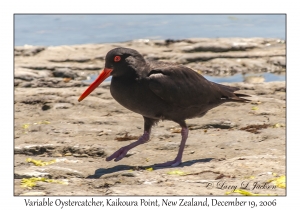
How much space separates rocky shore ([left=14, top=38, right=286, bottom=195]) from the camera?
616 cm

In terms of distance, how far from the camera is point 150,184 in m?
6.13

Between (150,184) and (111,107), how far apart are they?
3.40 m

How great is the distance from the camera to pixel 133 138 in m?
8.01

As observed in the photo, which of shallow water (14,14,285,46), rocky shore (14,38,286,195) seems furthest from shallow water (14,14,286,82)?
rocky shore (14,38,286,195)

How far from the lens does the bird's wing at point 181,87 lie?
22.8 feet

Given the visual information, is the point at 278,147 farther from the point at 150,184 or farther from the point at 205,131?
the point at 150,184

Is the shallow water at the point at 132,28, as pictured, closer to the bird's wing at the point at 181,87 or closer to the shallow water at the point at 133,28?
the shallow water at the point at 133,28

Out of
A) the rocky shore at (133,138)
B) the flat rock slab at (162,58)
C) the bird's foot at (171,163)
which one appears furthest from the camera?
the flat rock slab at (162,58)

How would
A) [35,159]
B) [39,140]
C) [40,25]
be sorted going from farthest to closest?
[40,25], [39,140], [35,159]

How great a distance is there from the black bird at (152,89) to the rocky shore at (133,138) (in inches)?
15.0

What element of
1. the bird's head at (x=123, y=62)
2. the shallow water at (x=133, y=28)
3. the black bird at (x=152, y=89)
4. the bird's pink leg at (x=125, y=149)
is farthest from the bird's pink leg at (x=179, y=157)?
the shallow water at (x=133, y=28)

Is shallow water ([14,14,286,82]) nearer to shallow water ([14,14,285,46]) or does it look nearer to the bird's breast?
shallow water ([14,14,285,46])
